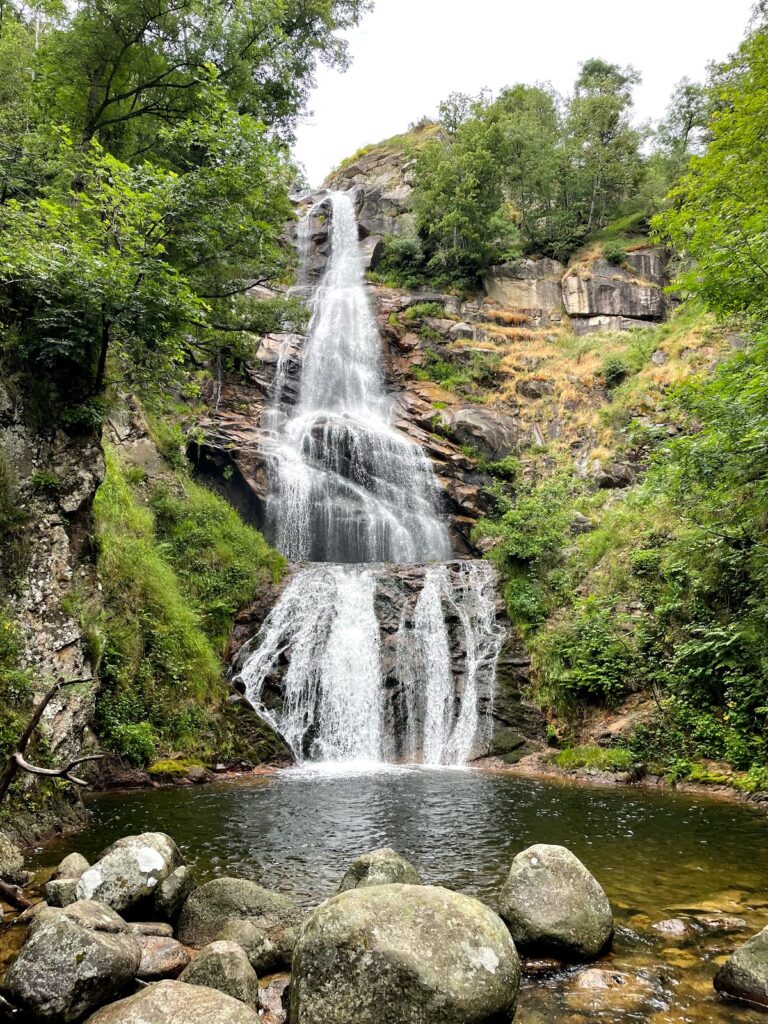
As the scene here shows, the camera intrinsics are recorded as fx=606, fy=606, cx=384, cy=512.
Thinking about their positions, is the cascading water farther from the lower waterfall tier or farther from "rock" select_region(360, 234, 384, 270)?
"rock" select_region(360, 234, 384, 270)

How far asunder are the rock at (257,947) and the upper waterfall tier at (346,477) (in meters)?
15.6

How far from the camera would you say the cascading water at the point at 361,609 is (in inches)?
531

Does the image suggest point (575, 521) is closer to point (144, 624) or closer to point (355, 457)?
point (355, 457)

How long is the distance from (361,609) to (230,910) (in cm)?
1109

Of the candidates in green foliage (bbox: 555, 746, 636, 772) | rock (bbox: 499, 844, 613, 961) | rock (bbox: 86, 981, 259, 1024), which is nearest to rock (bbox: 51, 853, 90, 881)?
rock (bbox: 86, 981, 259, 1024)

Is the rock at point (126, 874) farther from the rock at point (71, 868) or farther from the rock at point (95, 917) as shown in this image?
the rock at point (95, 917)

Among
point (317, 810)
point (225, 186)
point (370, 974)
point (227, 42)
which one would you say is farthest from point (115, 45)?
point (370, 974)

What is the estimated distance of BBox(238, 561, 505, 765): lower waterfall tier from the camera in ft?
43.6

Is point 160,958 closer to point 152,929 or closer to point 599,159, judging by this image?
point 152,929

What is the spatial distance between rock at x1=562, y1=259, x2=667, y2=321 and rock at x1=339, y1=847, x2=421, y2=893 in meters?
29.7

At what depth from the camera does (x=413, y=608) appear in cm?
1608

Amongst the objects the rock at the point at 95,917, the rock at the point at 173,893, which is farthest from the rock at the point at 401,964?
the rock at the point at 173,893

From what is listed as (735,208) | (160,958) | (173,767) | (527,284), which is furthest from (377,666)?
(527,284)

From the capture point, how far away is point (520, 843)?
22.6ft
